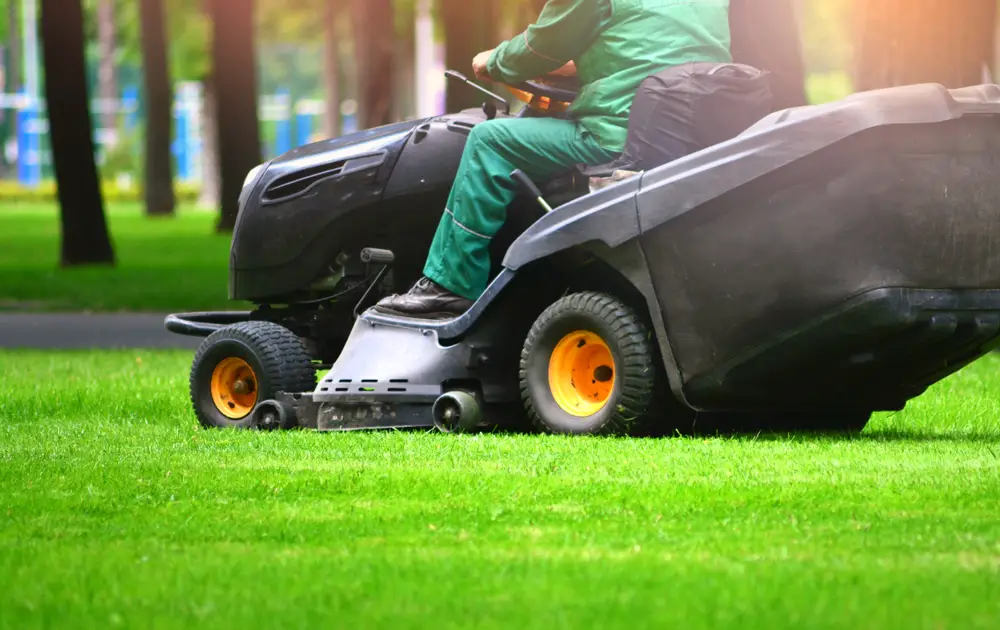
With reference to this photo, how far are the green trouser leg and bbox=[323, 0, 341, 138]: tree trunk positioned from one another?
3691 cm

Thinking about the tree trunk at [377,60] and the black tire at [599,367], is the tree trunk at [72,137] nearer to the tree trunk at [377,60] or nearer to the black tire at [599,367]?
the tree trunk at [377,60]

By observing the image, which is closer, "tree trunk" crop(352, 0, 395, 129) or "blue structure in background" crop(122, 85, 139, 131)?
"tree trunk" crop(352, 0, 395, 129)

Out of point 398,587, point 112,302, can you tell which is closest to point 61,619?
point 398,587

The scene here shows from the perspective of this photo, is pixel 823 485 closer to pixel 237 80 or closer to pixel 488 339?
pixel 488 339

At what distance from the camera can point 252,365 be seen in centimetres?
845

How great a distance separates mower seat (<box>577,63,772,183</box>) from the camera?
294 inches

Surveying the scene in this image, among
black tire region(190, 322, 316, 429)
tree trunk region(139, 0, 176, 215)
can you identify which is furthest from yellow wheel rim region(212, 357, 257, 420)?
tree trunk region(139, 0, 176, 215)

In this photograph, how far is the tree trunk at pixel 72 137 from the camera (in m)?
A: 21.6

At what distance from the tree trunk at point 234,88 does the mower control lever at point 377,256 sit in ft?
60.3

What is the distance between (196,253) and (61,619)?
22.0m

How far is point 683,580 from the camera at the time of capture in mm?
4578

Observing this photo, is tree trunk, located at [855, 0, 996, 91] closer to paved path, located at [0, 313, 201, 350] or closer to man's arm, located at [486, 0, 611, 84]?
paved path, located at [0, 313, 201, 350]

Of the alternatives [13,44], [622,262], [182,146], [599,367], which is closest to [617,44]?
[622,262]

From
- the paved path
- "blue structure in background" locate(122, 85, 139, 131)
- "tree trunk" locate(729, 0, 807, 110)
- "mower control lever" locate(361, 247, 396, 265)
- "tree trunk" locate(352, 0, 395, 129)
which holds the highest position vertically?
"tree trunk" locate(729, 0, 807, 110)
